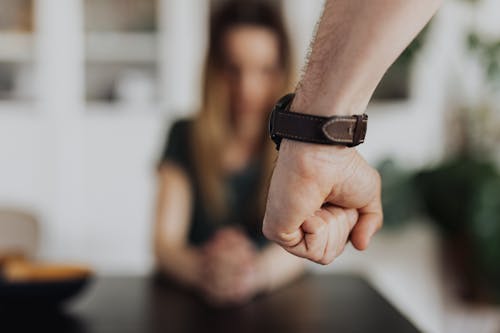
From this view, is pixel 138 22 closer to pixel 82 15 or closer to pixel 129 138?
pixel 82 15

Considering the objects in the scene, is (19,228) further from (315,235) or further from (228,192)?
(315,235)

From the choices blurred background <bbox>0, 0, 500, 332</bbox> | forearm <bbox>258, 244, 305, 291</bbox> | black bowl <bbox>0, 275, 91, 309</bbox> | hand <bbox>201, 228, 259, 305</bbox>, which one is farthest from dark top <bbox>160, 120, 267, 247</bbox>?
blurred background <bbox>0, 0, 500, 332</bbox>

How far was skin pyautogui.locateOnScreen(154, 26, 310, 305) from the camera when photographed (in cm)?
163

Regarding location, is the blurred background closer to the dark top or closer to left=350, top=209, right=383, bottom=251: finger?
the dark top

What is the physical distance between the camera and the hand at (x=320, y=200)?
675 millimetres

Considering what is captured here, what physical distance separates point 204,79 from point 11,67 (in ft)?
5.33

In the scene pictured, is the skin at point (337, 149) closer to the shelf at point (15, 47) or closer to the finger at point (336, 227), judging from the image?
the finger at point (336, 227)

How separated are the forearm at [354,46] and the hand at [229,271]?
868 millimetres

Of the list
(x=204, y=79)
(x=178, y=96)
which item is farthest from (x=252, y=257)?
(x=178, y=96)

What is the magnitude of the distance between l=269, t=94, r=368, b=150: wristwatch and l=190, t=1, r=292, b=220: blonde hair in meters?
1.36

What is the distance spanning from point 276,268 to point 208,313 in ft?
1.13

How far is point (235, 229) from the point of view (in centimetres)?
210

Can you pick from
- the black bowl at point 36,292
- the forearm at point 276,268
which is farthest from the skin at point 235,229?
the black bowl at point 36,292

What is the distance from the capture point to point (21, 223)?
7.25ft
